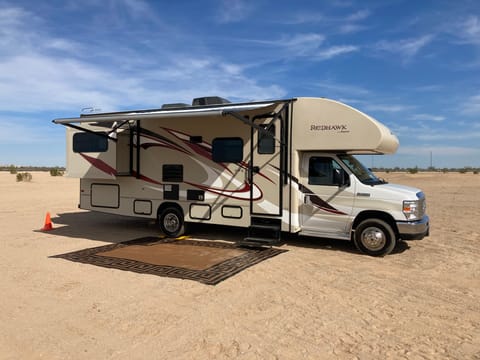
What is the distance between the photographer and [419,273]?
21.6 ft

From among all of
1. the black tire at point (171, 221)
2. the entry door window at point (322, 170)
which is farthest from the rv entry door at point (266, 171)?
the black tire at point (171, 221)

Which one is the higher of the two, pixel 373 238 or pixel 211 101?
pixel 211 101

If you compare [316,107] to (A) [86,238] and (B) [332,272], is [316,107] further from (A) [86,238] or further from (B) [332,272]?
(A) [86,238]

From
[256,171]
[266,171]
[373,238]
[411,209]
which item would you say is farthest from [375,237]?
[256,171]

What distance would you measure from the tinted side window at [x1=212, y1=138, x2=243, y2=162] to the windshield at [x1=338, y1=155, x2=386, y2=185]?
2234 millimetres

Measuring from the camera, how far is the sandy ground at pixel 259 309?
386cm

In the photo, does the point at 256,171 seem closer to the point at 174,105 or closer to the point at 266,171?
the point at 266,171

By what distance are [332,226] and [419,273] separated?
204cm

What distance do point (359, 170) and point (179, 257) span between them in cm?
417

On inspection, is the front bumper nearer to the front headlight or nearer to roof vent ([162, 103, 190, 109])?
the front headlight

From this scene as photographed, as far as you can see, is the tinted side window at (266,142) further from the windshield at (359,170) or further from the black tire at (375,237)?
the black tire at (375,237)

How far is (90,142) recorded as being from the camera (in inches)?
416

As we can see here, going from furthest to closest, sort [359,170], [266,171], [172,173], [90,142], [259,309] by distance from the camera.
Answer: [90,142] < [172,173] < [266,171] < [359,170] < [259,309]

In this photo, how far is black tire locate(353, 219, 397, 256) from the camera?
302 inches
